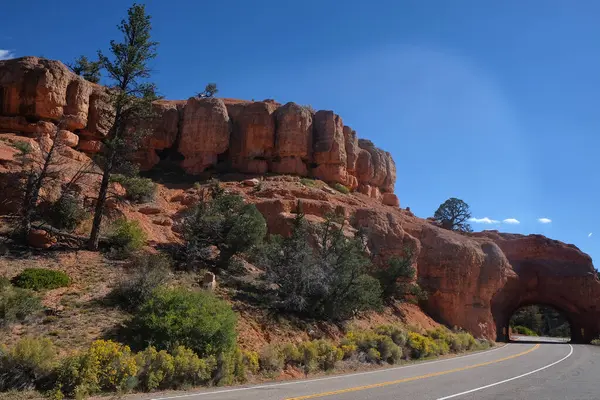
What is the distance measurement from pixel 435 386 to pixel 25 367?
10.4 metres

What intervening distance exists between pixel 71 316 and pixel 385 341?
12.5 metres

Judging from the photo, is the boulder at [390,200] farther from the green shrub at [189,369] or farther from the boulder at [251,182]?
the green shrub at [189,369]

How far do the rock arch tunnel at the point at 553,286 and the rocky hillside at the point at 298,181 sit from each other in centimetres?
11

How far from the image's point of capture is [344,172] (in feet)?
153

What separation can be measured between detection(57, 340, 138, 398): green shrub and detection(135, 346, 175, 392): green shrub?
428mm

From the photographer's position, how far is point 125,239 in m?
22.3

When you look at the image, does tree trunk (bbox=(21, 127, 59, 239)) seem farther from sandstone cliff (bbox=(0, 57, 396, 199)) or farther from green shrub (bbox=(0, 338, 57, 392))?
sandstone cliff (bbox=(0, 57, 396, 199))

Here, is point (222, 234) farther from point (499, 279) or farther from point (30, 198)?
point (499, 279)

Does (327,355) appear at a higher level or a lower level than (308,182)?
lower

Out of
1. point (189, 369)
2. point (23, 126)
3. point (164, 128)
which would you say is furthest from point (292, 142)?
point (189, 369)

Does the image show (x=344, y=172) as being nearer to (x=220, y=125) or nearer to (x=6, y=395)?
(x=220, y=125)

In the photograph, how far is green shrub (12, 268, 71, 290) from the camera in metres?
16.7

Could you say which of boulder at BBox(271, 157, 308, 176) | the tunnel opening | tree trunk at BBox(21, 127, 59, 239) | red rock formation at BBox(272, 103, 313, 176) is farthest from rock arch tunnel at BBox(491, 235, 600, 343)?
tree trunk at BBox(21, 127, 59, 239)

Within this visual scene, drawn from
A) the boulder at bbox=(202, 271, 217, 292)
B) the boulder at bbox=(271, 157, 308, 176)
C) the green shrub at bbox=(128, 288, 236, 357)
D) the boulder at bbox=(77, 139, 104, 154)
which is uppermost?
the boulder at bbox=(271, 157, 308, 176)
